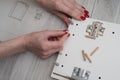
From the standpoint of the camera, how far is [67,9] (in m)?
0.97

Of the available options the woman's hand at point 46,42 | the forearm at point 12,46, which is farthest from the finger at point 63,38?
the forearm at point 12,46

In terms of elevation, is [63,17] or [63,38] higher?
[63,17]

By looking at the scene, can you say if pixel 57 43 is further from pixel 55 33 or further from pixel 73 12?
pixel 73 12

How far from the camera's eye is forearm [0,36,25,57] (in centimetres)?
96

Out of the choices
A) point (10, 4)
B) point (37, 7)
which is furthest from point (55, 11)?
point (10, 4)

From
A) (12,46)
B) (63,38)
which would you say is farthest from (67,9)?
(12,46)

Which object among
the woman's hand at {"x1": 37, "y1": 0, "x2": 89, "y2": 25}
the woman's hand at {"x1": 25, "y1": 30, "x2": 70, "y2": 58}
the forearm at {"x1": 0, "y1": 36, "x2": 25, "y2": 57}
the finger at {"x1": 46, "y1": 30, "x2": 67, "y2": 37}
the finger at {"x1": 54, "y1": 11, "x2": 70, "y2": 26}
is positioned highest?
the woman's hand at {"x1": 37, "y1": 0, "x2": 89, "y2": 25}

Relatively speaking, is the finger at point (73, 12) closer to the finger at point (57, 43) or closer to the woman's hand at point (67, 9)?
the woman's hand at point (67, 9)

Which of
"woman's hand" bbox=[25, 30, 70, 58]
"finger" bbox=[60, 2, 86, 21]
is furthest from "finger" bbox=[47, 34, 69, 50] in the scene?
"finger" bbox=[60, 2, 86, 21]

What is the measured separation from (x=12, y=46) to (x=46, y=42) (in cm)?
15

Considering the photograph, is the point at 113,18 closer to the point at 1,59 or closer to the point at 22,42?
the point at 22,42

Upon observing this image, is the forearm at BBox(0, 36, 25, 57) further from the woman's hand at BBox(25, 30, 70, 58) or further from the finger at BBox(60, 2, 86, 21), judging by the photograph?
the finger at BBox(60, 2, 86, 21)

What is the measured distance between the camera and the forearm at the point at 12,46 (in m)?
0.96

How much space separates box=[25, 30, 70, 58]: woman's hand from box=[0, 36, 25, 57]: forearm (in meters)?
0.03
